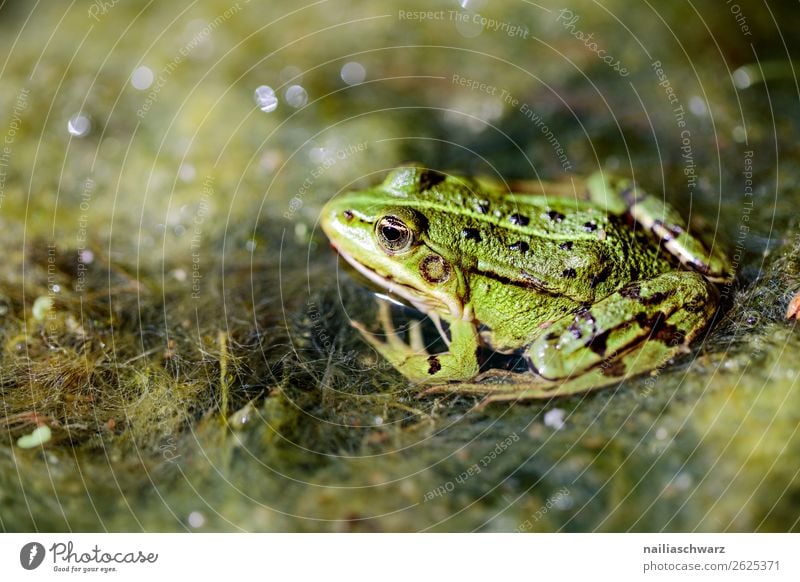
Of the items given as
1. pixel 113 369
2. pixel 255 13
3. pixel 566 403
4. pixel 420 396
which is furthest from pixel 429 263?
pixel 255 13

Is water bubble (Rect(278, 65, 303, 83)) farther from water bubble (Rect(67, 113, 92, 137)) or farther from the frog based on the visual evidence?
the frog

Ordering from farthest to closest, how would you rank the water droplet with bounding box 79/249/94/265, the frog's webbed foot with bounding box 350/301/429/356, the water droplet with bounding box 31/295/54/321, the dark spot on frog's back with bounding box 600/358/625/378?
the water droplet with bounding box 79/249/94/265 → the water droplet with bounding box 31/295/54/321 → the frog's webbed foot with bounding box 350/301/429/356 → the dark spot on frog's back with bounding box 600/358/625/378

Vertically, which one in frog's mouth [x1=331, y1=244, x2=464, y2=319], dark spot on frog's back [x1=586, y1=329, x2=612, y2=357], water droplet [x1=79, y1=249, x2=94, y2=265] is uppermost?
water droplet [x1=79, y1=249, x2=94, y2=265]

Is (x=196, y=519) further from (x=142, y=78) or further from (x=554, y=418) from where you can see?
(x=142, y=78)

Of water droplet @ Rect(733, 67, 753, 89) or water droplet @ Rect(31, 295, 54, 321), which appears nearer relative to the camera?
water droplet @ Rect(31, 295, 54, 321)

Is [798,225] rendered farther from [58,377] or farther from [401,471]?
[58,377]

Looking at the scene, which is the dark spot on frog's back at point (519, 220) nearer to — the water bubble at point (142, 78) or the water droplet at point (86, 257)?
the water droplet at point (86, 257)
